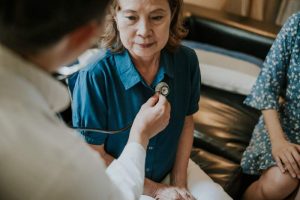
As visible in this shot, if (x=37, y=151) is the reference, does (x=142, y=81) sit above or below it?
below

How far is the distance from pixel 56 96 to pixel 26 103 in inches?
2.9

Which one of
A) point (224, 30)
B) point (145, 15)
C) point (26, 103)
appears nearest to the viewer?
point (26, 103)

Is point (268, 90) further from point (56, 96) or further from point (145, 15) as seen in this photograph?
point (56, 96)

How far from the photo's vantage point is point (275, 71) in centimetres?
145

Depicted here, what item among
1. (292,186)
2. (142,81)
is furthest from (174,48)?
(292,186)

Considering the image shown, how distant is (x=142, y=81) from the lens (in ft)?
3.69

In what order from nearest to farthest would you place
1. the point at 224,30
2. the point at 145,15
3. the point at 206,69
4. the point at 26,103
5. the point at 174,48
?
1. the point at 26,103
2. the point at 145,15
3. the point at 174,48
4. the point at 206,69
5. the point at 224,30

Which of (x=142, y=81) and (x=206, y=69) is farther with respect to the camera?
(x=206, y=69)

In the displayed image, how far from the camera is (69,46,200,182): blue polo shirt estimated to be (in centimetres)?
108

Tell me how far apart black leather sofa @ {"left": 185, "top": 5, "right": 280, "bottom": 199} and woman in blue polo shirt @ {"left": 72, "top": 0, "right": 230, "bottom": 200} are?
0.87 feet

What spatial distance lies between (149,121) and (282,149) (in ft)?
2.11

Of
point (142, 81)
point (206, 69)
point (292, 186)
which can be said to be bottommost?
point (292, 186)

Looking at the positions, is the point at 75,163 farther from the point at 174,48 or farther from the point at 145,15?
A: the point at 174,48

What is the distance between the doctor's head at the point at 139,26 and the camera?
1.05 meters
